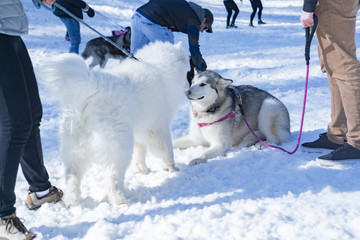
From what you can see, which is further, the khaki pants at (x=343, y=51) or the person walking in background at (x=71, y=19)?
the person walking in background at (x=71, y=19)

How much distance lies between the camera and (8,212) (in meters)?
1.99

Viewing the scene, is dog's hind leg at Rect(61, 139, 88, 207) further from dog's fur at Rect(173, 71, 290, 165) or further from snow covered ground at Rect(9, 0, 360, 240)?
dog's fur at Rect(173, 71, 290, 165)

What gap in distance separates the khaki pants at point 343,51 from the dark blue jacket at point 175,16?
1649 millimetres

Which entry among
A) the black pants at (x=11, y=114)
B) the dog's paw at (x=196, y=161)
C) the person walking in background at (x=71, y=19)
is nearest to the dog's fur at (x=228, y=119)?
the dog's paw at (x=196, y=161)

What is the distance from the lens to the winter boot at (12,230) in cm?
196

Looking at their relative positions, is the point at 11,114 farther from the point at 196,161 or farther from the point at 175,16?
the point at 175,16

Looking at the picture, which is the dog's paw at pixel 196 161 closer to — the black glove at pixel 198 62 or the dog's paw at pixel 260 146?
the dog's paw at pixel 260 146

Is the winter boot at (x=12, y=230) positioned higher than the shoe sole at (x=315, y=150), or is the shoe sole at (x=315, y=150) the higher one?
the winter boot at (x=12, y=230)

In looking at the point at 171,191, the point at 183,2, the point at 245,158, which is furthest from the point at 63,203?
the point at 183,2

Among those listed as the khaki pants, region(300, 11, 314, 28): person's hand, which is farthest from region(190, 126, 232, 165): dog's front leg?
region(300, 11, 314, 28): person's hand

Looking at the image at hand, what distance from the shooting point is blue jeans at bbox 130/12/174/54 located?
407 centimetres

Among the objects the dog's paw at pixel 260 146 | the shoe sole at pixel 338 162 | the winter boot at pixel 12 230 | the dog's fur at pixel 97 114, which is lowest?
the dog's paw at pixel 260 146

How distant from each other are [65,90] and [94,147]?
45 centimetres

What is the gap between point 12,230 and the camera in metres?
1.97
